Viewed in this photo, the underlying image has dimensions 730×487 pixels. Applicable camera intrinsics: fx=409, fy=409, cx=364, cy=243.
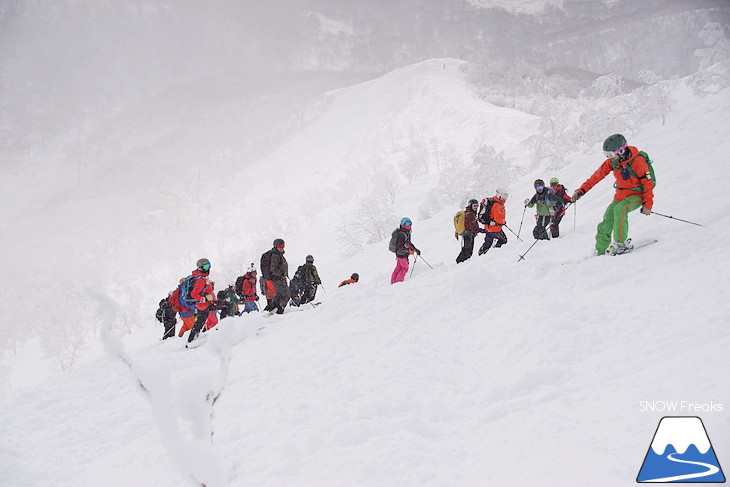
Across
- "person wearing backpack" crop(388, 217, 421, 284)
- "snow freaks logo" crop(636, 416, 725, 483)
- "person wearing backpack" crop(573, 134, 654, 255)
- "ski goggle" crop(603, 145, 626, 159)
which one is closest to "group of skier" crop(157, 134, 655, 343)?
"person wearing backpack" crop(388, 217, 421, 284)

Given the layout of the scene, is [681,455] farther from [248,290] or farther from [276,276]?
[248,290]

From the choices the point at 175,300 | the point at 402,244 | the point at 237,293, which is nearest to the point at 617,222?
the point at 402,244

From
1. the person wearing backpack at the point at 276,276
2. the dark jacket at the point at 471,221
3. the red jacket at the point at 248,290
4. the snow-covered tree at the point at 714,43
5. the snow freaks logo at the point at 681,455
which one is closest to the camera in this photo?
the snow freaks logo at the point at 681,455

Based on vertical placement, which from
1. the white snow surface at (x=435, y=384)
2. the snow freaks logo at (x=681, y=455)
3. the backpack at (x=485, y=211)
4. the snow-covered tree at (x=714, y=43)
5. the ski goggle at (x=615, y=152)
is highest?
the snow-covered tree at (x=714, y=43)

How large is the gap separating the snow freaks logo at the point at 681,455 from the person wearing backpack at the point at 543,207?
7.47 m

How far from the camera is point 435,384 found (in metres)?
3.87

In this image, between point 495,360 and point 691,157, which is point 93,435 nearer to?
point 495,360

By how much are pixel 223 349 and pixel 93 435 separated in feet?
14.9

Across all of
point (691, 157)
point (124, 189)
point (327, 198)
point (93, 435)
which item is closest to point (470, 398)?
point (93, 435)

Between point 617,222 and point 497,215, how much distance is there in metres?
3.76

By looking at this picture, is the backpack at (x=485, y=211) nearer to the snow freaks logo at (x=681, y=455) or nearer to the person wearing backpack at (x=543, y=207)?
the person wearing backpack at (x=543, y=207)

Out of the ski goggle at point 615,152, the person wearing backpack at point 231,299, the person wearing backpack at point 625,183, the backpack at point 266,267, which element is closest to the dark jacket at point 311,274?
the backpack at point 266,267

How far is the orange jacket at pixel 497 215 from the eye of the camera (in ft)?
31.5

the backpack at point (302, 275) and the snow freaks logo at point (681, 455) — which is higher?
the backpack at point (302, 275)
